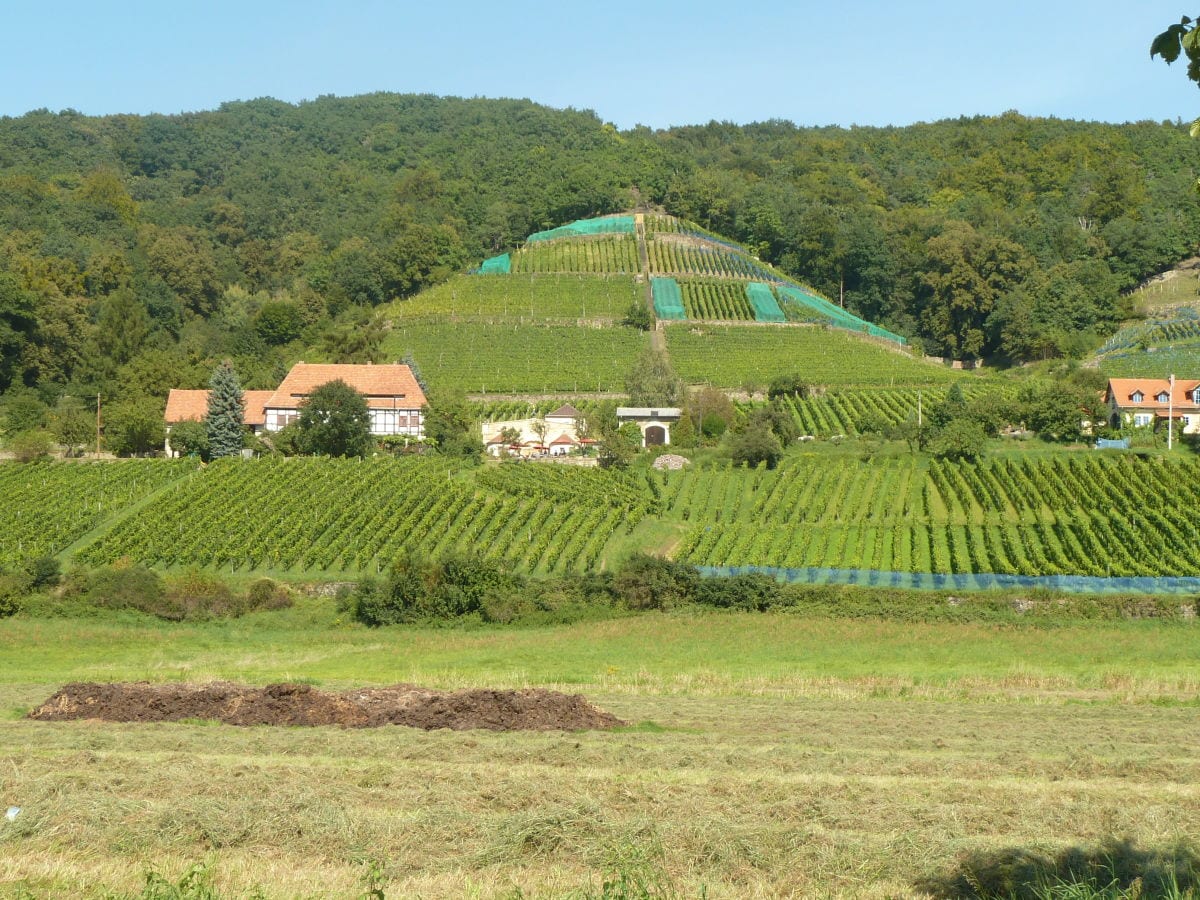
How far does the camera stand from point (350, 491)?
53.0 metres

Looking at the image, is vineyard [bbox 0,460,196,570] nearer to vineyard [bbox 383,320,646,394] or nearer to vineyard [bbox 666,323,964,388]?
vineyard [bbox 383,320,646,394]

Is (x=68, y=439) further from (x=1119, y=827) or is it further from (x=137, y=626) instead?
(x=1119, y=827)

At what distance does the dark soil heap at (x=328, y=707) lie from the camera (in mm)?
21109

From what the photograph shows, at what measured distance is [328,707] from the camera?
21859mm

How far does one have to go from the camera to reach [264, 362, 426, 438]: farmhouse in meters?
70.8

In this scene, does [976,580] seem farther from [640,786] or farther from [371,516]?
[640,786]

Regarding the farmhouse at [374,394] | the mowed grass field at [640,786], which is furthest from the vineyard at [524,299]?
the mowed grass field at [640,786]

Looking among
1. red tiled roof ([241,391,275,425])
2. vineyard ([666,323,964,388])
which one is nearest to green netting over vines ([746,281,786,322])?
vineyard ([666,323,964,388])

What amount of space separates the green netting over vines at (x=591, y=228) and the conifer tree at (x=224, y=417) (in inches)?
2313

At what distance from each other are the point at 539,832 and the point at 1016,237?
11483cm

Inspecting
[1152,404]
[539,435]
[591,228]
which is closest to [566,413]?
[539,435]

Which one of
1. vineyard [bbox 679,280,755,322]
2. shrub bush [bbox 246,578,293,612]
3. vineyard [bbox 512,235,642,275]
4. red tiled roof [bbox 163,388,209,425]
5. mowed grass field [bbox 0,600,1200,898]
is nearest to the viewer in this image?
mowed grass field [bbox 0,600,1200,898]

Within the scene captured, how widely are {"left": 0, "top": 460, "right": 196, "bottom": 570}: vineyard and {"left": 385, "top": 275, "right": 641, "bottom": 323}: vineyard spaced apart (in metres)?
40.5

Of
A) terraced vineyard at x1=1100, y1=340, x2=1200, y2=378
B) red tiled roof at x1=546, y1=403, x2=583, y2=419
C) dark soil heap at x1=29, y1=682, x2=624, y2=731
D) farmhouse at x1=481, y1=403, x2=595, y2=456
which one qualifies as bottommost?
dark soil heap at x1=29, y1=682, x2=624, y2=731
